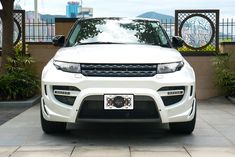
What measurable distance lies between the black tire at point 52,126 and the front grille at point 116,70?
1.13m

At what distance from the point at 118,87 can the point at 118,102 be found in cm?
19

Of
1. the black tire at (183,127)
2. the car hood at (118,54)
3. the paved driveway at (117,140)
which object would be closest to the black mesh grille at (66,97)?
the car hood at (118,54)

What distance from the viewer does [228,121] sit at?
8688 millimetres

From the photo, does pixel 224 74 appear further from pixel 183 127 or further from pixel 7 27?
pixel 7 27

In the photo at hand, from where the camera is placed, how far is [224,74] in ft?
39.1

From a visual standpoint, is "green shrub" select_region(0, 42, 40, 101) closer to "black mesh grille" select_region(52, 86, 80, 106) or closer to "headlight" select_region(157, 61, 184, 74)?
"black mesh grille" select_region(52, 86, 80, 106)

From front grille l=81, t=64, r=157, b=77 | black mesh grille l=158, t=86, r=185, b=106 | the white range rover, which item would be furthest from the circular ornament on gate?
front grille l=81, t=64, r=157, b=77

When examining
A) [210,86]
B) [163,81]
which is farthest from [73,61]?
[210,86]

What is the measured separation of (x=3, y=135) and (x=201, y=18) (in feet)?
23.6

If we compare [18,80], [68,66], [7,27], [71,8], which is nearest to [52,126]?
[68,66]

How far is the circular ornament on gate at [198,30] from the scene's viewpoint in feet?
42.1

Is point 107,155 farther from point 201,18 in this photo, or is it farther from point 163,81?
point 201,18

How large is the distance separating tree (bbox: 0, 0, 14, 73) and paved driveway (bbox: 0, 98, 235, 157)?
131 inches

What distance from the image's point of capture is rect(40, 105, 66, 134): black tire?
278 inches
